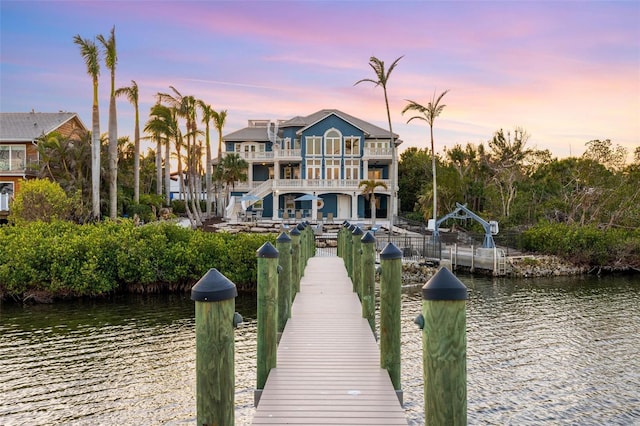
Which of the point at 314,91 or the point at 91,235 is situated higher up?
the point at 314,91

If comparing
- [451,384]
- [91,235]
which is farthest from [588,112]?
[451,384]

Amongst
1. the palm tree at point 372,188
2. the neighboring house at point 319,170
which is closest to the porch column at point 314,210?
the neighboring house at point 319,170

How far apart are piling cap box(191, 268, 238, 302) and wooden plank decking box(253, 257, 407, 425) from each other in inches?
96.5

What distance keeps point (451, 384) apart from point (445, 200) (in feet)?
131

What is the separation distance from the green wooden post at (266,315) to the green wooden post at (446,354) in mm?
3961

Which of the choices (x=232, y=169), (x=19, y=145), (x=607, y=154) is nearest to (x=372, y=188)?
(x=232, y=169)

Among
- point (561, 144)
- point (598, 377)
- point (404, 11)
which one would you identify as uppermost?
point (404, 11)

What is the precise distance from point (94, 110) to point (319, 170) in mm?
22431

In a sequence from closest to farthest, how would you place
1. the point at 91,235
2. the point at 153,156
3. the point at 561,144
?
the point at 91,235
the point at 561,144
the point at 153,156

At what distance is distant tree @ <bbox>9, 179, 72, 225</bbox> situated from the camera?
27.3 metres

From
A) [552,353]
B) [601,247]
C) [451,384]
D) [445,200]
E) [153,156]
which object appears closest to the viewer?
[451,384]

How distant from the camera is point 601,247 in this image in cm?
2941

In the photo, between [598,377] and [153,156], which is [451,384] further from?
[153,156]

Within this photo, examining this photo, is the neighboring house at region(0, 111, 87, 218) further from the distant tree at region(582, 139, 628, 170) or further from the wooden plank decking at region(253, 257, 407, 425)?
the distant tree at region(582, 139, 628, 170)
